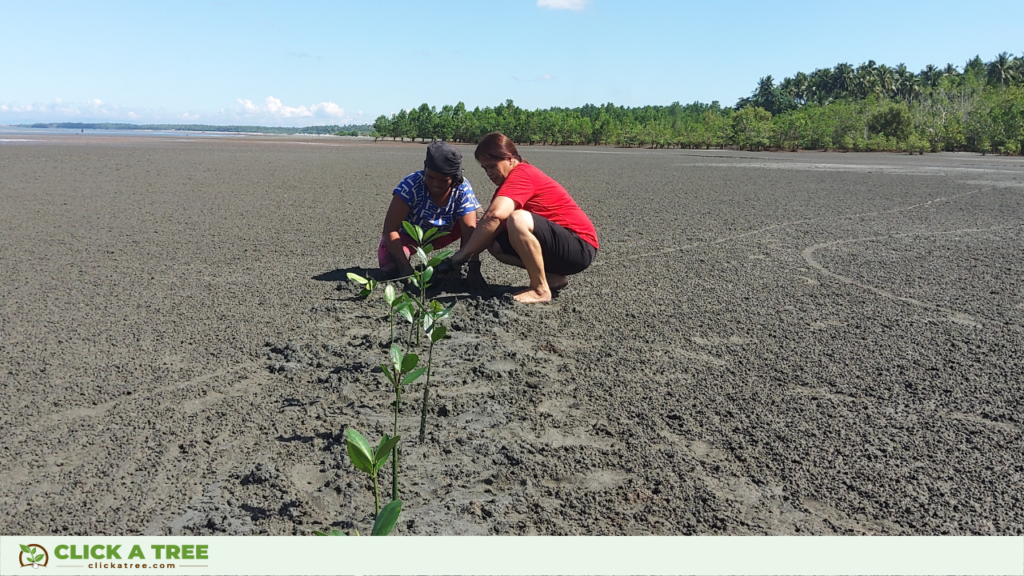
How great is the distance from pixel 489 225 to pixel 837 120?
51596 millimetres

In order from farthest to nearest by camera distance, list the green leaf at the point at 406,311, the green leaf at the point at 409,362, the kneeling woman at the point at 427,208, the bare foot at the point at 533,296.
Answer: the kneeling woman at the point at 427,208
the bare foot at the point at 533,296
the green leaf at the point at 406,311
the green leaf at the point at 409,362

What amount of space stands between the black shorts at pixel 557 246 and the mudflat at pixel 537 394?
0.30 meters

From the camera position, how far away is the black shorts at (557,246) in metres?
4.78

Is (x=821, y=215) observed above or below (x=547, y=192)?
below

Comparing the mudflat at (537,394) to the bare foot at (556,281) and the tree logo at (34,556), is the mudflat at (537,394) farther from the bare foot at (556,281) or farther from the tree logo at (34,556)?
the tree logo at (34,556)

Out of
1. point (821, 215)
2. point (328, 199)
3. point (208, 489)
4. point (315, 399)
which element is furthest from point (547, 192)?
point (328, 199)

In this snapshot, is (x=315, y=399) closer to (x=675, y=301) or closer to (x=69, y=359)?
(x=69, y=359)

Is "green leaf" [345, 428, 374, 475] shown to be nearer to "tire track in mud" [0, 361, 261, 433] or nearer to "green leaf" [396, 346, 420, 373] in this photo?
"green leaf" [396, 346, 420, 373]

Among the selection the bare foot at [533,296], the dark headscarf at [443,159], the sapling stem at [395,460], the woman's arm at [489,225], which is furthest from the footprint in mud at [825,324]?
the sapling stem at [395,460]

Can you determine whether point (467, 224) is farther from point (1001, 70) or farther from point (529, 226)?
point (1001, 70)

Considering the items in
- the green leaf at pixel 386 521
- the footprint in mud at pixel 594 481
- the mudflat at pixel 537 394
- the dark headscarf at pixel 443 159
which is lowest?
the footprint in mud at pixel 594 481

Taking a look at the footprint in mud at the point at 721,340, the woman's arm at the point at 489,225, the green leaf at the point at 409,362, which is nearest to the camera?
the green leaf at the point at 409,362

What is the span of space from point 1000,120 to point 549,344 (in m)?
49.0

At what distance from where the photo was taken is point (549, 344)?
395 centimetres
